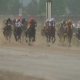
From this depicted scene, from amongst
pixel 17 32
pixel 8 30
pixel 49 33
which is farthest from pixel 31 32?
pixel 8 30

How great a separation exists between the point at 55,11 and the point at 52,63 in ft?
248

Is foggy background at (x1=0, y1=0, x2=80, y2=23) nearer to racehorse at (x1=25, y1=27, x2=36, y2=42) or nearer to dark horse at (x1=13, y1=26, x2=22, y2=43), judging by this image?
dark horse at (x1=13, y1=26, x2=22, y2=43)

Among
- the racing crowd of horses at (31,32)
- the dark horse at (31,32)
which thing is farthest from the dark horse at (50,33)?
the dark horse at (31,32)

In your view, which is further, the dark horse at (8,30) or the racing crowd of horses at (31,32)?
the dark horse at (8,30)

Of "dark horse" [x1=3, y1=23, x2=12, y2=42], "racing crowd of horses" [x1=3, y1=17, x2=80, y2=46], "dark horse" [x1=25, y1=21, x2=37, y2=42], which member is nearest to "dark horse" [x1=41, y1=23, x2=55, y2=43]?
"racing crowd of horses" [x1=3, y1=17, x2=80, y2=46]

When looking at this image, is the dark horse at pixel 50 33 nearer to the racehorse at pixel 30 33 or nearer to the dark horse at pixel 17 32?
the racehorse at pixel 30 33

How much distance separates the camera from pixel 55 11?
303 ft

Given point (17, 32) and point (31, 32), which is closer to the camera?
point (31, 32)

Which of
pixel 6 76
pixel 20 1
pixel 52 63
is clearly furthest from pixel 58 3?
pixel 6 76

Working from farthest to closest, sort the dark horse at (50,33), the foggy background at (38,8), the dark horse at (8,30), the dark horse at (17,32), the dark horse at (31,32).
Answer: the foggy background at (38,8), the dark horse at (8,30), the dark horse at (17,32), the dark horse at (50,33), the dark horse at (31,32)

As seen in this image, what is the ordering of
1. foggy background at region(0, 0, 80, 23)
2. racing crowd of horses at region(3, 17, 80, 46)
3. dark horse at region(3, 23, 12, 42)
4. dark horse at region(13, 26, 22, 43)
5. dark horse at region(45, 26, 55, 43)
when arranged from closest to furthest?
racing crowd of horses at region(3, 17, 80, 46) → dark horse at region(45, 26, 55, 43) → dark horse at region(13, 26, 22, 43) → dark horse at region(3, 23, 12, 42) → foggy background at region(0, 0, 80, 23)

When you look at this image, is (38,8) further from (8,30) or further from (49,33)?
(49,33)

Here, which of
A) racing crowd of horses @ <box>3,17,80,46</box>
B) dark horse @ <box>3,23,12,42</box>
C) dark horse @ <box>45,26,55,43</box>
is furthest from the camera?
dark horse @ <box>3,23,12,42</box>

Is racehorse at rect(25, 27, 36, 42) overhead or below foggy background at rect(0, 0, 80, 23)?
below
